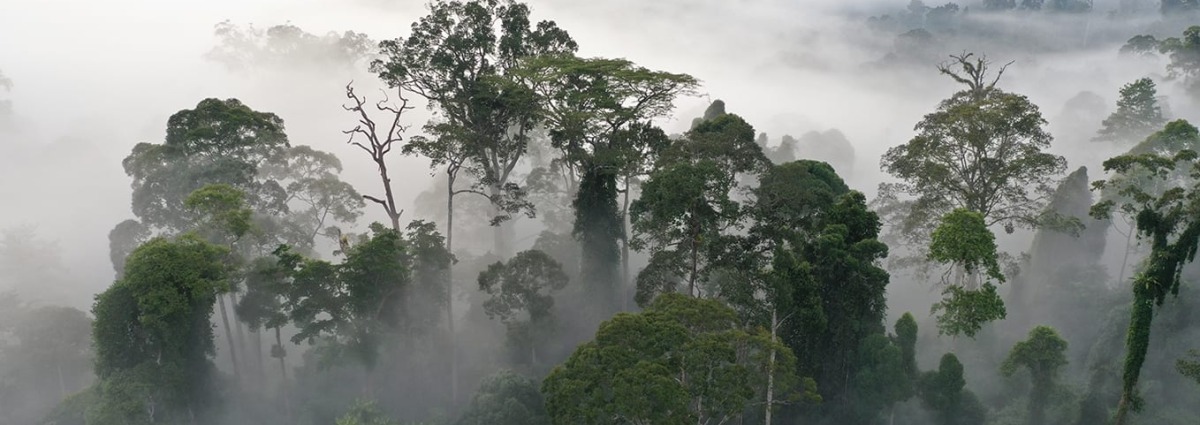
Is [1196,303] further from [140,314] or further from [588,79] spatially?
[140,314]

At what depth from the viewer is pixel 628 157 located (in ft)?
108

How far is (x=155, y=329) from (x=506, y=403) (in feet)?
49.5

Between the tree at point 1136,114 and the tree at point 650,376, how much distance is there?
172ft

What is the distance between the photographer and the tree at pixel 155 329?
28.8 m

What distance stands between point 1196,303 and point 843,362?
20.0 metres

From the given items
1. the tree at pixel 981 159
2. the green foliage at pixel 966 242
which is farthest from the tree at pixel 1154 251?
the tree at pixel 981 159

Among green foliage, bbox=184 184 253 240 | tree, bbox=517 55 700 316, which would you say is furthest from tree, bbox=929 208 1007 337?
green foliage, bbox=184 184 253 240

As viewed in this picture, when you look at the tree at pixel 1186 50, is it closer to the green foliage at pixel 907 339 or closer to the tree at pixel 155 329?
the green foliage at pixel 907 339

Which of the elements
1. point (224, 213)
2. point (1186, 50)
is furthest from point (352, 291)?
point (1186, 50)

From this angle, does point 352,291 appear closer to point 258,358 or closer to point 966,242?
point 258,358

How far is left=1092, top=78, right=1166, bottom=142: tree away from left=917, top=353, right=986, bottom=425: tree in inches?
1596

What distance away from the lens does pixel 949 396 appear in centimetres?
2938

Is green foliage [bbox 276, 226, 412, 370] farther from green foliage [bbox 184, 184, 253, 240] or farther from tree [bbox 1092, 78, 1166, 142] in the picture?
tree [bbox 1092, 78, 1166, 142]

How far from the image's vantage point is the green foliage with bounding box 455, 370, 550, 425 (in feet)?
95.4
